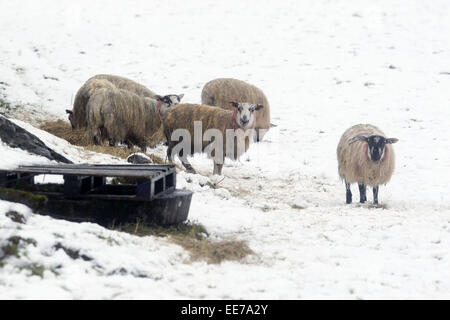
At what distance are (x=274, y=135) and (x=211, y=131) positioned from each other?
349cm

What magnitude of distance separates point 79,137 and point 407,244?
6.94 metres

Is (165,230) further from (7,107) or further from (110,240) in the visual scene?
(7,107)

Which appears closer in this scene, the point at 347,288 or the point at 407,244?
the point at 347,288

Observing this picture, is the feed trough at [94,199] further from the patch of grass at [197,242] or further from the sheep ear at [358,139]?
the sheep ear at [358,139]

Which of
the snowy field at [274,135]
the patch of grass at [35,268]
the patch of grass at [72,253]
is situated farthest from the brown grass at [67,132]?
the patch of grass at [35,268]

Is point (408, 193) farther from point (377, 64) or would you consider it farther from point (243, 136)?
point (377, 64)

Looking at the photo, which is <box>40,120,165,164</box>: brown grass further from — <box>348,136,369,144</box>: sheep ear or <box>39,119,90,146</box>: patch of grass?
<box>348,136,369,144</box>: sheep ear

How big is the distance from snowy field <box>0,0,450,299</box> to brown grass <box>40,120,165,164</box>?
2.75 feet

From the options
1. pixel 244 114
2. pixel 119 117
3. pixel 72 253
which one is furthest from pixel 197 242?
pixel 119 117

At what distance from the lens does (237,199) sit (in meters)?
8.01

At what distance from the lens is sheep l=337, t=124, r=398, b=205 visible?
8.73 meters

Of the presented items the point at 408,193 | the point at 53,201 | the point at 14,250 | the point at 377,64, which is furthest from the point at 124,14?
the point at 14,250

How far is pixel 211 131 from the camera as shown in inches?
407

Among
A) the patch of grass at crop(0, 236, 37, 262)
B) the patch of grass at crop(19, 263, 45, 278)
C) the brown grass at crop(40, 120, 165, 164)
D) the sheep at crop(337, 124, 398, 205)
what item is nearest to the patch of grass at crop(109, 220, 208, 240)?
the patch of grass at crop(0, 236, 37, 262)
